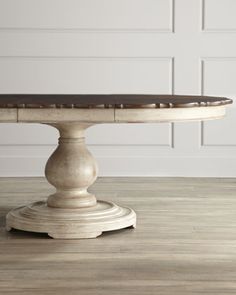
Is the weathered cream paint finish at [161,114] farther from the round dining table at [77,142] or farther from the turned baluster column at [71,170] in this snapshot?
the turned baluster column at [71,170]

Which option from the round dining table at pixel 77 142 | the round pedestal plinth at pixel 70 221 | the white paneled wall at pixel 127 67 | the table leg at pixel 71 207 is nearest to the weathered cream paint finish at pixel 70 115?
the round dining table at pixel 77 142

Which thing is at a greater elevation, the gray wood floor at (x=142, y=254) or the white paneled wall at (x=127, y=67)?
the white paneled wall at (x=127, y=67)

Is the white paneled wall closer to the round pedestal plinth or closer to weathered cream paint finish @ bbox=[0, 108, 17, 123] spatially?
the round pedestal plinth

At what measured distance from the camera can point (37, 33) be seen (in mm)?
4332

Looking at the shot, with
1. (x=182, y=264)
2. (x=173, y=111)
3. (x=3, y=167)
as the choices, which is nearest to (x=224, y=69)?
(x=3, y=167)

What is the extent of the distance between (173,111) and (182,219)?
688 mm

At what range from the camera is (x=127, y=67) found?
172 inches

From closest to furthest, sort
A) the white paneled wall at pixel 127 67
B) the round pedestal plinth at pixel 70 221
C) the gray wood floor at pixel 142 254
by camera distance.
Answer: the gray wood floor at pixel 142 254 < the round pedestal plinth at pixel 70 221 < the white paneled wall at pixel 127 67

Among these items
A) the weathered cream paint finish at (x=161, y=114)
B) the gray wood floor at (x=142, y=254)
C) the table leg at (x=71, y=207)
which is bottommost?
the gray wood floor at (x=142, y=254)

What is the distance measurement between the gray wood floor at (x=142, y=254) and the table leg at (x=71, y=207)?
44mm

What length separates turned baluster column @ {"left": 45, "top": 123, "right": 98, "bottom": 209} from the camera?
2.86m

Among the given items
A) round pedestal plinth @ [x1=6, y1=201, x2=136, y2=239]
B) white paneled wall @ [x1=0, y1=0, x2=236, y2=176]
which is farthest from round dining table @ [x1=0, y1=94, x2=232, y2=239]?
white paneled wall @ [x1=0, y1=0, x2=236, y2=176]

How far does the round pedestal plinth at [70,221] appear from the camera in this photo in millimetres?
2762

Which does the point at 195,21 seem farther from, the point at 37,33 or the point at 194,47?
the point at 37,33
